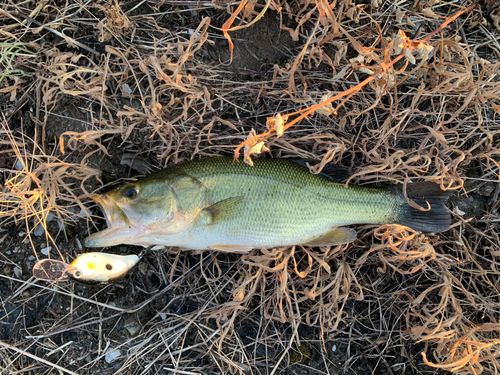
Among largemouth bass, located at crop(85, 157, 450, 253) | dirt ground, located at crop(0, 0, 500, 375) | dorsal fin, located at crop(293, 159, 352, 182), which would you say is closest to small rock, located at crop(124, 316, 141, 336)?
dirt ground, located at crop(0, 0, 500, 375)

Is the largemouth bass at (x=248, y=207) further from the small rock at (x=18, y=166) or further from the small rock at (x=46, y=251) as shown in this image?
the small rock at (x=18, y=166)

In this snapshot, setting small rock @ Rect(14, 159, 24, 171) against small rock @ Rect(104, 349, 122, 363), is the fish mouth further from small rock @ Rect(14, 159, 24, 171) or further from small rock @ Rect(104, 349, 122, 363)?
small rock @ Rect(104, 349, 122, 363)

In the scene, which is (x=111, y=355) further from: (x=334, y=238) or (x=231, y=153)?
(x=334, y=238)

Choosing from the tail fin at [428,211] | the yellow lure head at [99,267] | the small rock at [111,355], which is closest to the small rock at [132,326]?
the small rock at [111,355]

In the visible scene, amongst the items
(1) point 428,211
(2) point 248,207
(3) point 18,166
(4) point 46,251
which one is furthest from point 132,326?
(1) point 428,211

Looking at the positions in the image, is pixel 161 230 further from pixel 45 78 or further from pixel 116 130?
pixel 45 78
